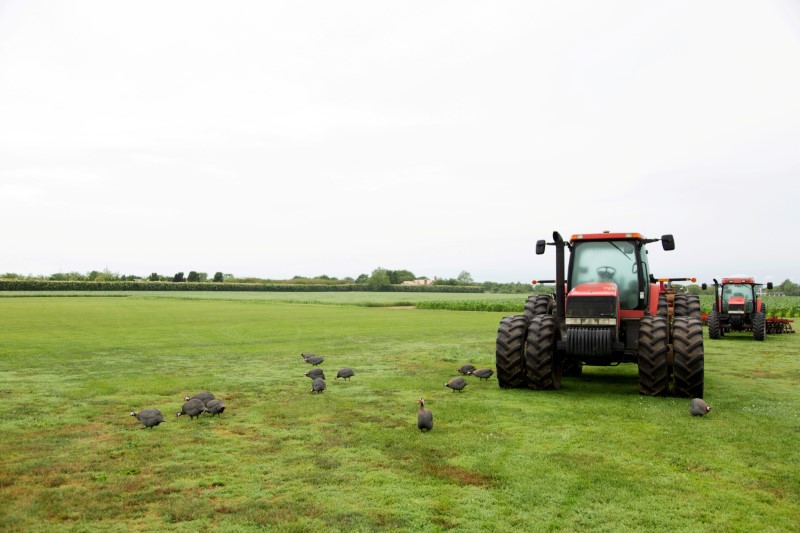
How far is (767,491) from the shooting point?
6.18 meters

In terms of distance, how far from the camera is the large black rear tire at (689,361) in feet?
34.9

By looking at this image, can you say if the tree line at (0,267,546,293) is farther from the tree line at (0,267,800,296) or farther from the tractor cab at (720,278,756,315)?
the tractor cab at (720,278,756,315)

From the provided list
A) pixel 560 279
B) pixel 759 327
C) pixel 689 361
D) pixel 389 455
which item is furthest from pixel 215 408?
pixel 759 327

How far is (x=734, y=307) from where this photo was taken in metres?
25.2

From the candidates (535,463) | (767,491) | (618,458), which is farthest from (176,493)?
(767,491)

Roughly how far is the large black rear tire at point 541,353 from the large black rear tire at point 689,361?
2.24m

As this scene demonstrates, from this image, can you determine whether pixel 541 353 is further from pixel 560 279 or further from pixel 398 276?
pixel 398 276

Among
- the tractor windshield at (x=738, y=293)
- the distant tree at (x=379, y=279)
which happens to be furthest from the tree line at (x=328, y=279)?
the tractor windshield at (x=738, y=293)

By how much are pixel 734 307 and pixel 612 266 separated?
53.3 feet

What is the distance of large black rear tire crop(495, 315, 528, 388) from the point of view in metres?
11.7

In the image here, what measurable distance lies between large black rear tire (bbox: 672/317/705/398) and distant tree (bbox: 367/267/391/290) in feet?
363

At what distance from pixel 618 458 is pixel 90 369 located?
42.9 ft

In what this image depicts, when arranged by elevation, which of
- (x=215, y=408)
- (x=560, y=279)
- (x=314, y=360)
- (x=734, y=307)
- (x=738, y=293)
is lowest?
(x=215, y=408)

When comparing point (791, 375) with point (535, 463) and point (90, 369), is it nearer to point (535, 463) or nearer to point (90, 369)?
point (535, 463)
